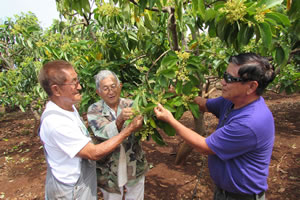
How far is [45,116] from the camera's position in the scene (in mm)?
1320

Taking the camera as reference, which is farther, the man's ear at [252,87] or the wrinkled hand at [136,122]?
the wrinkled hand at [136,122]

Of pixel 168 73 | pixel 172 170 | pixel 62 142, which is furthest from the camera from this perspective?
pixel 172 170

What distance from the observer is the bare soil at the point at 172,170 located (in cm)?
270

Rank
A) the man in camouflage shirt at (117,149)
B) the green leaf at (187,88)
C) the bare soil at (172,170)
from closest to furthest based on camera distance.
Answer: the green leaf at (187,88)
the man in camouflage shirt at (117,149)
the bare soil at (172,170)

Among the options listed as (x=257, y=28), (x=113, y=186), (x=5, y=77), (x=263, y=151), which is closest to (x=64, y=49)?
(x=113, y=186)

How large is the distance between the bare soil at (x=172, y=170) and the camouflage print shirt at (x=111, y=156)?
1.01 metres

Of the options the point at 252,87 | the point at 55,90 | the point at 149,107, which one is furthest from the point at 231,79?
the point at 55,90

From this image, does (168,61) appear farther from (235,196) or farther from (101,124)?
(235,196)

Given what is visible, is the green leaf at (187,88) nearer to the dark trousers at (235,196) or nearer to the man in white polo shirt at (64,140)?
the man in white polo shirt at (64,140)

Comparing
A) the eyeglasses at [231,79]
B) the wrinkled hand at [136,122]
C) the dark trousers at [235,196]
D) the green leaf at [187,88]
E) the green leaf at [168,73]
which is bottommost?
the dark trousers at [235,196]

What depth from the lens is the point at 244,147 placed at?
3.94 ft

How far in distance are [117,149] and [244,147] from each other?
3.36ft

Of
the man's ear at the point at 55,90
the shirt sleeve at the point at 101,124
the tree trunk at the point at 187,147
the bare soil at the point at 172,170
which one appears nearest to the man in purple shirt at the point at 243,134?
the shirt sleeve at the point at 101,124

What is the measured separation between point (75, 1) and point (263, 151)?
1524 millimetres
